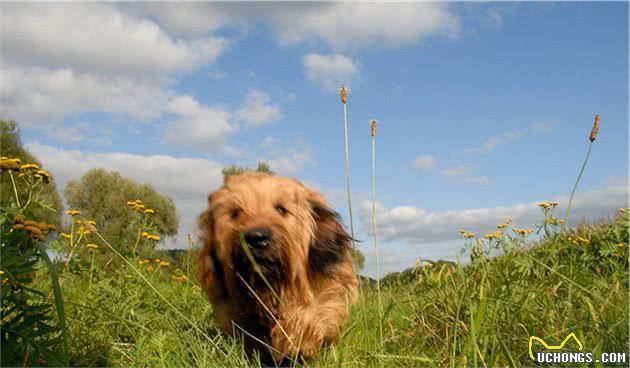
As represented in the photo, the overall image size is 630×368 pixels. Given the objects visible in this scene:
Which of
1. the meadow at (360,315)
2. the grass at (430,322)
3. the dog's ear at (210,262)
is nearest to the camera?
the meadow at (360,315)

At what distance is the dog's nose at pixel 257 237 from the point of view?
145 inches

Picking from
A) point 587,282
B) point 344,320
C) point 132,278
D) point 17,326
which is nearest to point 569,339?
point 587,282

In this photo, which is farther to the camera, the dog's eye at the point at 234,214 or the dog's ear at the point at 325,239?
the dog's ear at the point at 325,239

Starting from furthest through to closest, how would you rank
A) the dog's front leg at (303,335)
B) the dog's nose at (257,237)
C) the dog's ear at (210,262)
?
the dog's ear at (210,262) → the dog's front leg at (303,335) → the dog's nose at (257,237)

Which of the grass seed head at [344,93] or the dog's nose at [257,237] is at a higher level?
the grass seed head at [344,93]

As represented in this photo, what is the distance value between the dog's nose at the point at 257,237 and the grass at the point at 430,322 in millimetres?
590

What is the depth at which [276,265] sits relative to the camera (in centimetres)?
389

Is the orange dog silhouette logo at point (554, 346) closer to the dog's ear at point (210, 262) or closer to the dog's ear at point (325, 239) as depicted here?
the dog's ear at point (325, 239)

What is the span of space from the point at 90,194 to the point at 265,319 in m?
20.6

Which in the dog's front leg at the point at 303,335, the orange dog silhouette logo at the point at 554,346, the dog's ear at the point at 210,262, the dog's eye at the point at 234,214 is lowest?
the dog's front leg at the point at 303,335

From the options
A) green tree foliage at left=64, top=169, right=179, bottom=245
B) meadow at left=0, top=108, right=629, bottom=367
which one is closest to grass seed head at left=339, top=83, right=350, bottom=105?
meadow at left=0, top=108, right=629, bottom=367

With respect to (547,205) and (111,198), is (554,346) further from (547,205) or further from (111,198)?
(111,198)

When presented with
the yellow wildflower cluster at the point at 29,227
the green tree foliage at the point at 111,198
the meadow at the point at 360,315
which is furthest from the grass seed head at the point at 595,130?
the green tree foliage at the point at 111,198

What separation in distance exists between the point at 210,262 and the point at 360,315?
3.79ft
